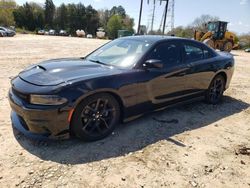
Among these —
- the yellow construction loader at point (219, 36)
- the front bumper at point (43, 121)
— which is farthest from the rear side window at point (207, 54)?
the yellow construction loader at point (219, 36)

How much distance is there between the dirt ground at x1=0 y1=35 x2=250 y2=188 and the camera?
301 cm

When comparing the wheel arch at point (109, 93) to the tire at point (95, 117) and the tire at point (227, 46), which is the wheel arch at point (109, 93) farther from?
the tire at point (227, 46)

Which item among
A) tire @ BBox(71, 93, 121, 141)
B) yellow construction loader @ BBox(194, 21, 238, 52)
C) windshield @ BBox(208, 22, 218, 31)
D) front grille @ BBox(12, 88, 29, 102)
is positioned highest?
windshield @ BBox(208, 22, 218, 31)

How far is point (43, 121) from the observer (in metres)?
3.29

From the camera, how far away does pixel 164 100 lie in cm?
461

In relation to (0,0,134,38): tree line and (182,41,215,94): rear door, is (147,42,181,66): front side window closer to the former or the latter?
(182,41,215,94): rear door

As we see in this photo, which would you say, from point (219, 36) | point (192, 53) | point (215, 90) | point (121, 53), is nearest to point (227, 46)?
point (219, 36)

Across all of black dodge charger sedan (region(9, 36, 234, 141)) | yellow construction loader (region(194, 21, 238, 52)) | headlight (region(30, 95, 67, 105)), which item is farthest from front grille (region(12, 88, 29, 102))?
yellow construction loader (region(194, 21, 238, 52))

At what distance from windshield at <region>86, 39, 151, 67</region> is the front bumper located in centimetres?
139

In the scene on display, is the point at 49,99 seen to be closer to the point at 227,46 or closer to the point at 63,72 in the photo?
the point at 63,72

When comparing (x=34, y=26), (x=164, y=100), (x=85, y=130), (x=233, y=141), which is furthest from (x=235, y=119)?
(x=34, y=26)

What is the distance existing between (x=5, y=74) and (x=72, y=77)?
5.13m

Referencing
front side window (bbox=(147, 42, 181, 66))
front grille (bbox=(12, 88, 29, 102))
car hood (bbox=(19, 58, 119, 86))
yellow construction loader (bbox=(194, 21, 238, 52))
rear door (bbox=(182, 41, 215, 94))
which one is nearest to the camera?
front grille (bbox=(12, 88, 29, 102))

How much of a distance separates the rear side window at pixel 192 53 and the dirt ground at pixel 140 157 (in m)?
1.19
